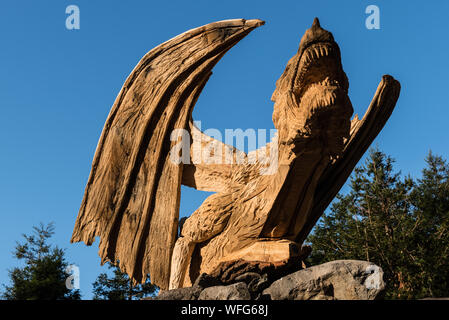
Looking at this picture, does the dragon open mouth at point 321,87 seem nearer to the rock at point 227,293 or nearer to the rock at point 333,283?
the rock at point 333,283

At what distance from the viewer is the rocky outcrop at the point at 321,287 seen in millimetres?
3197

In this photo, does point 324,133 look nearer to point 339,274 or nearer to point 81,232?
point 339,274

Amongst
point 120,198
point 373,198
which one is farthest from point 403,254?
point 120,198

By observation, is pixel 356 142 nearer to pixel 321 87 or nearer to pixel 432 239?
pixel 321 87

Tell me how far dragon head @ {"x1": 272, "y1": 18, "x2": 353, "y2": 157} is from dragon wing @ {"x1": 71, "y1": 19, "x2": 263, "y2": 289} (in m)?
0.82

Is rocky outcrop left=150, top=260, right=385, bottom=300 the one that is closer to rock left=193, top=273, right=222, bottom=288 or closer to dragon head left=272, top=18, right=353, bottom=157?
rock left=193, top=273, right=222, bottom=288

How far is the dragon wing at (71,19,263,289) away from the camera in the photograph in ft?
15.0

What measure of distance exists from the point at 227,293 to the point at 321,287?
694 mm

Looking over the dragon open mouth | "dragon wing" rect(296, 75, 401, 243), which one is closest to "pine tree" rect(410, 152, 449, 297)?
"dragon wing" rect(296, 75, 401, 243)

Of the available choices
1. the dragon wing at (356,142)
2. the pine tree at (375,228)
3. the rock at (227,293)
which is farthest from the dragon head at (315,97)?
the pine tree at (375,228)

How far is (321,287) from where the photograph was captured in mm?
3326

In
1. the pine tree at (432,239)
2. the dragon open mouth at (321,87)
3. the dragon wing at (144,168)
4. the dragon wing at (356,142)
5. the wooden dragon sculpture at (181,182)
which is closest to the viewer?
the dragon open mouth at (321,87)

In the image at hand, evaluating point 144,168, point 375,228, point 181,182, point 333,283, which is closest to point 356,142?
point 181,182

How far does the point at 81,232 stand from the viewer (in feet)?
14.9
